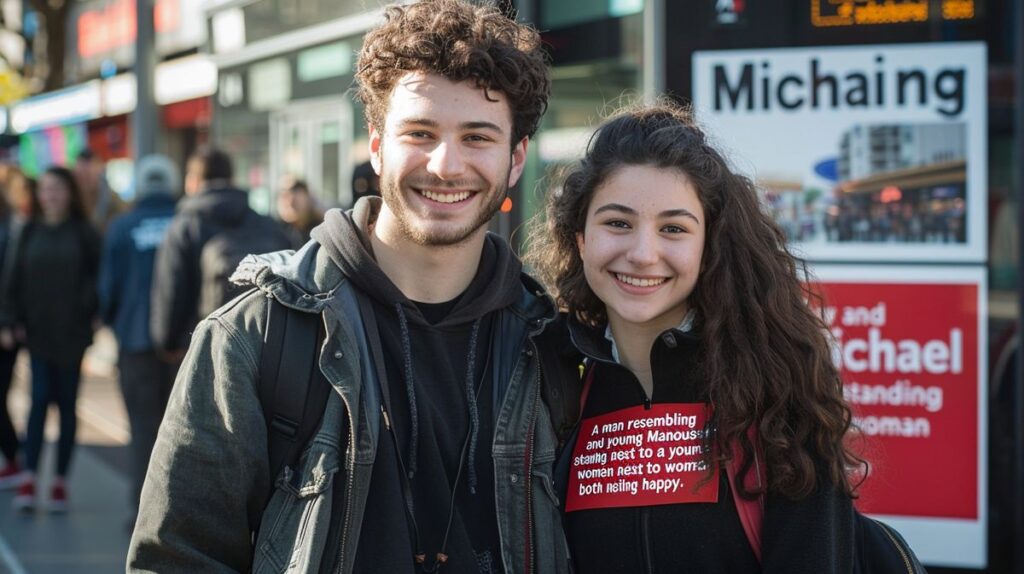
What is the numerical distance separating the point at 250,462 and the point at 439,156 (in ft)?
2.35

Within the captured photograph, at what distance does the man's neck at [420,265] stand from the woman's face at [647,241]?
302 millimetres

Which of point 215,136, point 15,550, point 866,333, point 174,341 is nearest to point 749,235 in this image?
point 866,333

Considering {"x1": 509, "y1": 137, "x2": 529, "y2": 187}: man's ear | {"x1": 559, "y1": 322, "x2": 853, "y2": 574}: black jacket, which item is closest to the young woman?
{"x1": 559, "y1": 322, "x2": 853, "y2": 574}: black jacket

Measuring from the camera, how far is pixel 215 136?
9719mm

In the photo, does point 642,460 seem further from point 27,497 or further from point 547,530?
point 27,497

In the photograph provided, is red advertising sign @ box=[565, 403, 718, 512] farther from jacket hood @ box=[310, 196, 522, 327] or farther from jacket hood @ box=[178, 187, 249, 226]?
jacket hood @ box=[178, 187, 249, 226]

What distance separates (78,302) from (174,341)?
162cm

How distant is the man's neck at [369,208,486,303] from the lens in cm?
273

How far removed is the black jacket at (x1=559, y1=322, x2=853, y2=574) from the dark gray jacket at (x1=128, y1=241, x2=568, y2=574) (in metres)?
0.53

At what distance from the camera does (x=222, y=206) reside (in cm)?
635

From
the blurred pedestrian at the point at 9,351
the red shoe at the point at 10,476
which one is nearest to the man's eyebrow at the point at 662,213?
the blurred pedestrian at the point at 9,351

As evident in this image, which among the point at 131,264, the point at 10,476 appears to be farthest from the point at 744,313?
the point at 10,476

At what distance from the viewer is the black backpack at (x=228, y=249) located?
20.2ft

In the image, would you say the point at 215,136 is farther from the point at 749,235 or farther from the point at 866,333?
the point at 749,235
